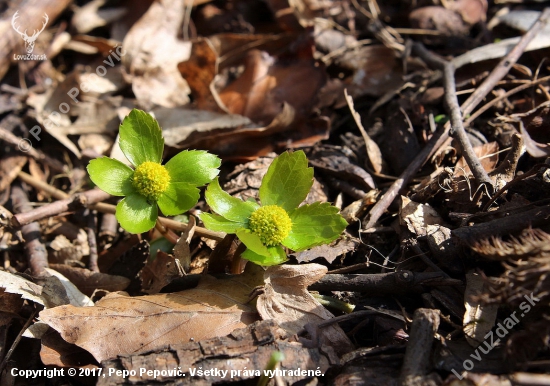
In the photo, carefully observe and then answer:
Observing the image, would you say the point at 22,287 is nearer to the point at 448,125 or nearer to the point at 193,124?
the point at 193,124

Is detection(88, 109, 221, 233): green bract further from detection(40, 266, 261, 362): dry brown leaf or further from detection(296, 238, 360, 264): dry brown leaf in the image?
detection(296, 238, 360, 264): dry brown leaf

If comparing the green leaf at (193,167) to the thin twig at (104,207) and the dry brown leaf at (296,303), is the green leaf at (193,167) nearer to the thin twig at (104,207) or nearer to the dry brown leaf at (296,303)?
the thin twig at (104,207)

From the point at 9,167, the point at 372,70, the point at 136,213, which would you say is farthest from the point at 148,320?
the point at 372,70

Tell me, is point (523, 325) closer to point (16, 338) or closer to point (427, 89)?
point (427, 89)

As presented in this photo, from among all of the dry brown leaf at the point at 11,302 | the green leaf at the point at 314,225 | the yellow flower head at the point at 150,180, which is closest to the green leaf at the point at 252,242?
the green leaf at the point at 314,225

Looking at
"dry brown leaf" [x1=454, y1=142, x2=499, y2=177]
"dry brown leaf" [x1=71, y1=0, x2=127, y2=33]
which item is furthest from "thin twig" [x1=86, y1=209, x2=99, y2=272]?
"dry brown leaf" [x1=454, y1=142, x2=499, y2=177]

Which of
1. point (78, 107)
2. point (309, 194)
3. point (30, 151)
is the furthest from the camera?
point (78, 107)
